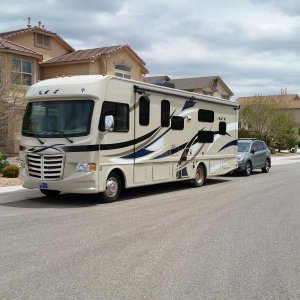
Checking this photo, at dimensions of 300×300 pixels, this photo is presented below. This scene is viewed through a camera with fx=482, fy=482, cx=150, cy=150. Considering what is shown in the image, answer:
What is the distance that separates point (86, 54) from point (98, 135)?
2000 centimetres

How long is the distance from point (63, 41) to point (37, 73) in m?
4.59

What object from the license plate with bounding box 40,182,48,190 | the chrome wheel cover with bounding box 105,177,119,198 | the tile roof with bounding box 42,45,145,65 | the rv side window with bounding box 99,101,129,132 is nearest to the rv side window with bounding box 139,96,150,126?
the rv side window with bounding box 99,101,129,132

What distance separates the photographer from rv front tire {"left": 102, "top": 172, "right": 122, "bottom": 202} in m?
11.7

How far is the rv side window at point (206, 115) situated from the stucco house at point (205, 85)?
37180mm

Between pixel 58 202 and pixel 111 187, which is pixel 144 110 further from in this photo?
pixel 58 202

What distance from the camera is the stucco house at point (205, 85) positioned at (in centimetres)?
5436

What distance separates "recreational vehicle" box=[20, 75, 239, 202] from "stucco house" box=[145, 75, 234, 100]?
40291mm

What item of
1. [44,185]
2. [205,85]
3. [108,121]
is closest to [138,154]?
[108,121]

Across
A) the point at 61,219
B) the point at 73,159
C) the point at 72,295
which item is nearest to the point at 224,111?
the point at 73,159

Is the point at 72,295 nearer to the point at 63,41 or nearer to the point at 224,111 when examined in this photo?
the point at 224,111

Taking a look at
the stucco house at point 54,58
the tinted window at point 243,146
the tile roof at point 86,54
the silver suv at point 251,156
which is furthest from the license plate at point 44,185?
the tile roof at point 86,54

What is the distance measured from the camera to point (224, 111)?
17.3 metres

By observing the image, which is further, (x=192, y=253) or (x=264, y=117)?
(x=264, y=117)

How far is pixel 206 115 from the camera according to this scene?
16047 millimetres
